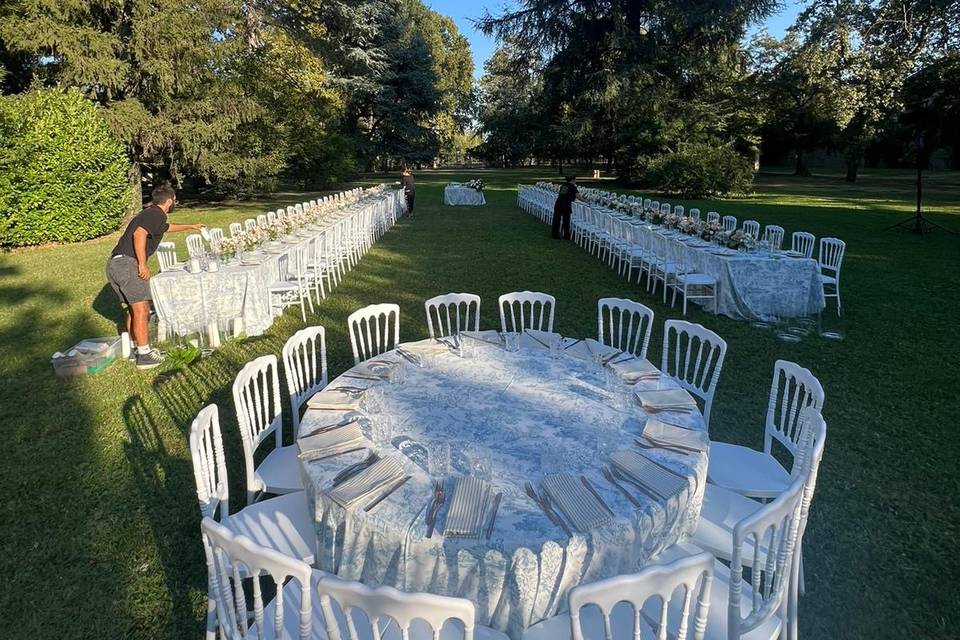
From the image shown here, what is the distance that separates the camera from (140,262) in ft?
17.6

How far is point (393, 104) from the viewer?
32.8 m

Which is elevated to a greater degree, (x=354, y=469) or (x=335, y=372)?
(x=354, y=469)

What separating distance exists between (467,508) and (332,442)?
2.54 feet

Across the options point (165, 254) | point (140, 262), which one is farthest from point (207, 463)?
point (165, 254)

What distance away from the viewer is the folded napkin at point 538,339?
11.8ft

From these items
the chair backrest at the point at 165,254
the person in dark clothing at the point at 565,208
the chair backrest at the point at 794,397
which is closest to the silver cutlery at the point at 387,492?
the chair backrest at the point at 794,397

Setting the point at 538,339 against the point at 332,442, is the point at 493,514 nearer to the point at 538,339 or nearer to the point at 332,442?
the point at 332,442

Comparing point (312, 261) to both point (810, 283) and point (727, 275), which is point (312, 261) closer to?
point (727, 275)

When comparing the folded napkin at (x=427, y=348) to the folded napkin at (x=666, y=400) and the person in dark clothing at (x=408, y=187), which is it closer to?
the folded napkin at (x=666, y=400)

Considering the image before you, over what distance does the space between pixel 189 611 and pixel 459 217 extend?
1559cm

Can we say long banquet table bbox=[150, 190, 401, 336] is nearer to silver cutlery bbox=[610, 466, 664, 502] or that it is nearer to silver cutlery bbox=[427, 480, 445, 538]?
silver cutlery bbox=[427, 480, 445, 538]

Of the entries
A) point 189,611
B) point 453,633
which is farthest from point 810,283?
point 189,611

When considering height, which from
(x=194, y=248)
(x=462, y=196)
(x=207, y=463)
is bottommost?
(x=207, y=463)

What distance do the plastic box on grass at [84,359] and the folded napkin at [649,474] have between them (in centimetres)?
546
